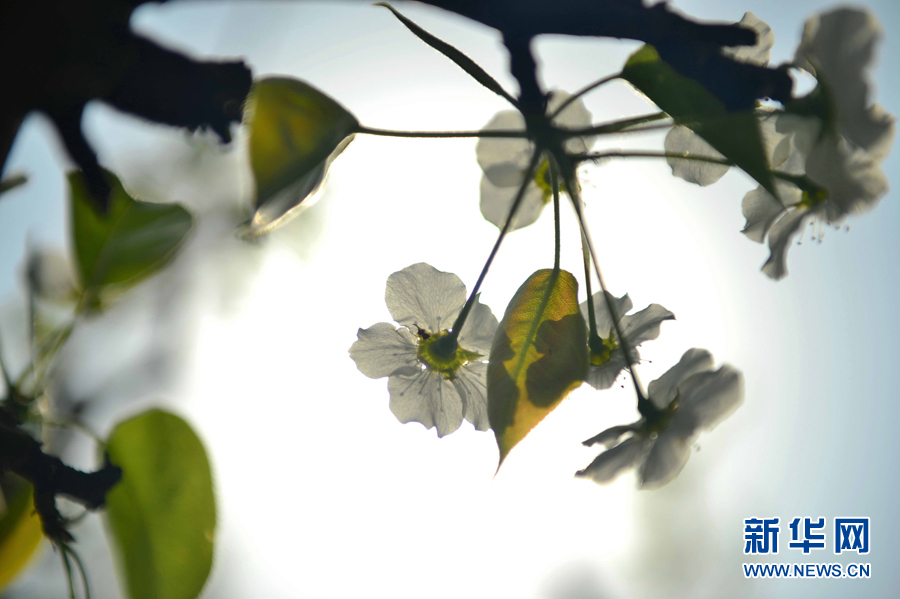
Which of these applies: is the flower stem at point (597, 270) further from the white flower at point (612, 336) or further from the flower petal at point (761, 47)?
the flower petal at point (761, 47)

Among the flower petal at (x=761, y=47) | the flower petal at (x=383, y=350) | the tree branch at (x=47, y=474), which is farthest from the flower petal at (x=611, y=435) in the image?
the tree branch at (x=47, y=474)

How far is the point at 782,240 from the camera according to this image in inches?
18.7

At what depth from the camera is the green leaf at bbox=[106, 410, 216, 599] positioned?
0.53 metres

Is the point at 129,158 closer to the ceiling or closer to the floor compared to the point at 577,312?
closer to the ceiling

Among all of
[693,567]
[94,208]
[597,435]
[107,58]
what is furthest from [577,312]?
[693,567]

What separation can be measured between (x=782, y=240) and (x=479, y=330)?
11.9 inches

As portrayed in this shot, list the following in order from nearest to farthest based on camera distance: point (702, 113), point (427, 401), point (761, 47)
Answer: point (702, 113) → point (761, 47) → point (427, 401)

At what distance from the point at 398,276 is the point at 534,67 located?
24cm

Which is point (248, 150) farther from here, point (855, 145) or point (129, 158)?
point (129, 158)

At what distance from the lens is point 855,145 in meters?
0.38

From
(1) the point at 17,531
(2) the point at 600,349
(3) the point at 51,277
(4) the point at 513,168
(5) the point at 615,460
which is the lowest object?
(1) the point at 17,531

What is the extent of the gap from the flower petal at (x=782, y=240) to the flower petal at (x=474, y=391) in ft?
0.94

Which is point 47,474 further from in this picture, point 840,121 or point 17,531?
point 840,121

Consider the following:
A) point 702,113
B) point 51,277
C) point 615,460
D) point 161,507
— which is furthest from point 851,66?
point 51,277
